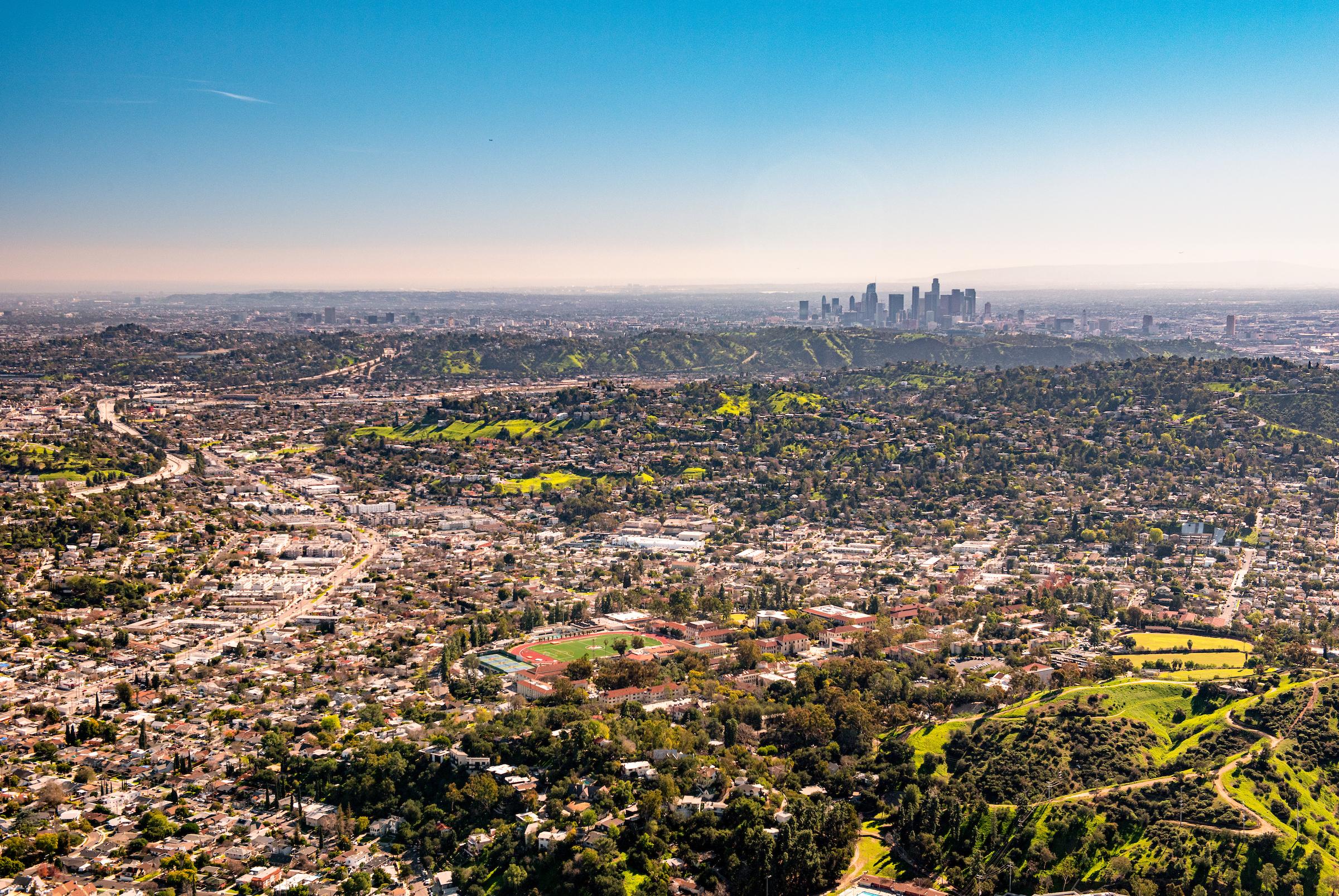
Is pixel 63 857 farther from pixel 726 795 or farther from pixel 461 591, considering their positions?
pixel 461 591

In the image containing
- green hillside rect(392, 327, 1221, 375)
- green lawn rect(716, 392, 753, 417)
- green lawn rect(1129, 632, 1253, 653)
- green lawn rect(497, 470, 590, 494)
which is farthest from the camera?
green hillside rect(392, 327, 1221, 375)

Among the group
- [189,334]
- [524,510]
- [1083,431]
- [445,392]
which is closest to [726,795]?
[524,510]

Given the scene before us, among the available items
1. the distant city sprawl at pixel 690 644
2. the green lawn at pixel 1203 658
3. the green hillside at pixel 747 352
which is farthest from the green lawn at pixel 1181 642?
the green hillside at pixel 747 352

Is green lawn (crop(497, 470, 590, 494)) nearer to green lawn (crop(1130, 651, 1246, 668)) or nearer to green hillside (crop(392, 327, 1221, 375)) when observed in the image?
green lawn (crop(1130, 651, 1246, 668))

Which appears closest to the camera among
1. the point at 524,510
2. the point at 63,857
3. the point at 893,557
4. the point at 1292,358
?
the point at 63,857

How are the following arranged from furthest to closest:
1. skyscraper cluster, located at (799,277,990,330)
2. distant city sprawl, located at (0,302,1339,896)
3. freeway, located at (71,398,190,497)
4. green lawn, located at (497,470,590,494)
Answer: skyscraper cluster, located at (799,277,990,330) → green lawn, located at (497,470,590,494) → freeway, located at (71,398,190,497) → distant city sprawl, located at (0,302,1339,896)

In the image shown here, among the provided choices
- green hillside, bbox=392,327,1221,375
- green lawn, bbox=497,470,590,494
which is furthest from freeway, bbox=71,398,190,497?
green hillside, bbox=392,327,1221,375

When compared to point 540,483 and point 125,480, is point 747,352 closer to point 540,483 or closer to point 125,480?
point 540,483
